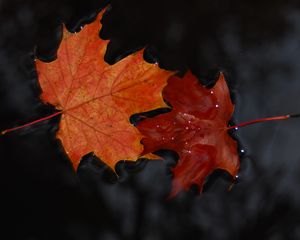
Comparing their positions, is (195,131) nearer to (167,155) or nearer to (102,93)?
(167,155)

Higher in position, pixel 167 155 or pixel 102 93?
pixel 102 93

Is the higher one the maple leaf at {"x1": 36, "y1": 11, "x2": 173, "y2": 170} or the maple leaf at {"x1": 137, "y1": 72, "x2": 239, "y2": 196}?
the maple leaf at {"x1": 36, "y1": 11, "x2": 173, "y2": 170}

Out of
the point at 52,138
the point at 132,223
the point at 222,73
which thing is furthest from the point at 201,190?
the point at 52,138

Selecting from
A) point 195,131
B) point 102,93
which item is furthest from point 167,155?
point 102,93
